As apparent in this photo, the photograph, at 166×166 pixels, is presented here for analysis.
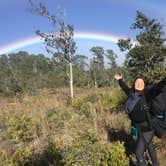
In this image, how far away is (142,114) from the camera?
18.7 ft

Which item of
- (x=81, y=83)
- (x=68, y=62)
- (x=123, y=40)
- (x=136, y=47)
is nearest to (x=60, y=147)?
(x=136, y=47)

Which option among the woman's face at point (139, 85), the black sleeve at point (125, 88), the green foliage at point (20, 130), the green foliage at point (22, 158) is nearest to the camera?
the woman's face at point (139, 85)

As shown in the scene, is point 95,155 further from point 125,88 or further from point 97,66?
point 97,66

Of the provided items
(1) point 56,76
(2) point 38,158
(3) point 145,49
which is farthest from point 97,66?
(2) point 38,158

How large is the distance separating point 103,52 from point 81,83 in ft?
52.7

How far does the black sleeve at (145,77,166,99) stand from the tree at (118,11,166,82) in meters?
9.17

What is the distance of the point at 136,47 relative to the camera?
53.8 feet

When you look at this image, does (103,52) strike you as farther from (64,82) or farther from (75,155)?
(75,155)

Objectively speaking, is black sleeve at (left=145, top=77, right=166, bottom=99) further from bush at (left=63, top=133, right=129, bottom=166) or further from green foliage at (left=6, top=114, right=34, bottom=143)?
green foliage at (left=6, top=114, right=34, bottom=143)

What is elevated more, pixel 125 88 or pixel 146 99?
pixel 125 88

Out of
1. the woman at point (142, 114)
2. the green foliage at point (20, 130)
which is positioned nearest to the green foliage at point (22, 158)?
the green foliage at point (20, 130)

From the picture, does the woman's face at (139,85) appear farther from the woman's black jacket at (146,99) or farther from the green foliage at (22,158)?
the green foliage at (22,158)

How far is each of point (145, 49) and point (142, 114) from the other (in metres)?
10.8

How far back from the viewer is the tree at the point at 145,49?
16.2m
